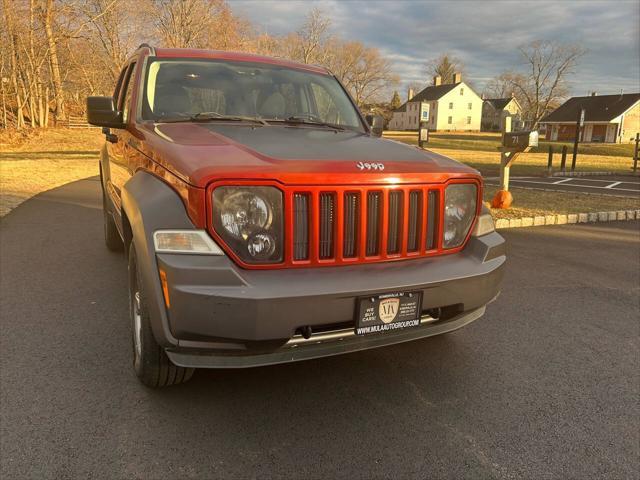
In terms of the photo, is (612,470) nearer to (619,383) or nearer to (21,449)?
(619,383)

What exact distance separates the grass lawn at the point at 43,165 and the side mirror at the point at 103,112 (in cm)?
602

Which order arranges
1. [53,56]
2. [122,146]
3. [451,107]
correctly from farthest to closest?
1. [451,107]
2. [53,56]
3. [122,146]

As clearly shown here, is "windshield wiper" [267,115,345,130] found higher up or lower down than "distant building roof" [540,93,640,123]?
lower down

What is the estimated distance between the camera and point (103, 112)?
361 cm

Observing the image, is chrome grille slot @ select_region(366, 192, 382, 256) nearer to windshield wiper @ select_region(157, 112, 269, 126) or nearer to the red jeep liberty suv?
the red jeep liberty suv

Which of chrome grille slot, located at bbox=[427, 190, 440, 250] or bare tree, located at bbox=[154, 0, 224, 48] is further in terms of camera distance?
→ bare tree, located at bbox=[154, 0, 224, 48]

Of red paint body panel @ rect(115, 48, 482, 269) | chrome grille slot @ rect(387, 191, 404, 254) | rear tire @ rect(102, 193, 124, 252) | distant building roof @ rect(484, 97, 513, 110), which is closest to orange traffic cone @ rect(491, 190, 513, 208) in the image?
rear tire @ rect(102, 193, 124, 252)

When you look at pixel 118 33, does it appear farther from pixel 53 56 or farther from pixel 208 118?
pixel 208 118

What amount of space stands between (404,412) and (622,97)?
72164 millimetres

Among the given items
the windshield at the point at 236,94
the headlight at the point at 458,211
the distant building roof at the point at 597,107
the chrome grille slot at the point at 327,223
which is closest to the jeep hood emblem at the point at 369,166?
the chrome grille slot at the point at 327,223

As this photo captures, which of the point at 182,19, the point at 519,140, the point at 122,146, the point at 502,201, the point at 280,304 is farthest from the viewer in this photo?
the point at 182,19

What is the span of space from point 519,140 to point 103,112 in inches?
284

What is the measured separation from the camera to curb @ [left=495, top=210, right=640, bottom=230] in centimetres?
848

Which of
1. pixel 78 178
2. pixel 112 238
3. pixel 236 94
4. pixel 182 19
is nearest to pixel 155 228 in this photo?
pixel 236 94
